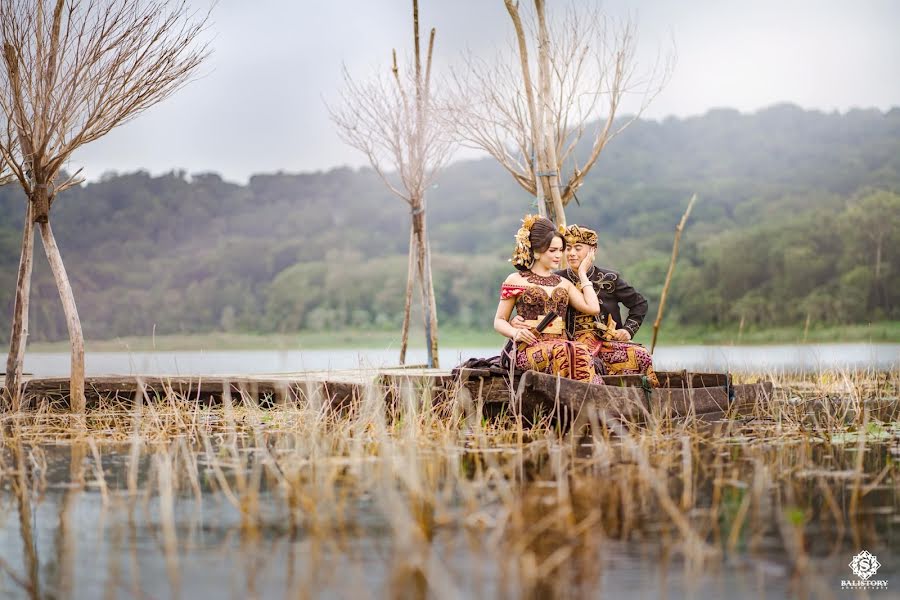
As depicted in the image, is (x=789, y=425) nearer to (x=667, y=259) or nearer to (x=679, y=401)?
(x=679, y=401)

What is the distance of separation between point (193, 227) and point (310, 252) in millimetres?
5492

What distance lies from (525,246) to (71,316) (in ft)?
12.8

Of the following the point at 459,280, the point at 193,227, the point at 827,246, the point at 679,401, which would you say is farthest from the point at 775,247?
the point at 679,401

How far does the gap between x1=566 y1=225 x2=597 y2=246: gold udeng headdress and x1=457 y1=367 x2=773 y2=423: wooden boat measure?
1.21m

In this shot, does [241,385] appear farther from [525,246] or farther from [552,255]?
[552,255]

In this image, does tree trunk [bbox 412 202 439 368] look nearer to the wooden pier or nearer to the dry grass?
the wooden pier

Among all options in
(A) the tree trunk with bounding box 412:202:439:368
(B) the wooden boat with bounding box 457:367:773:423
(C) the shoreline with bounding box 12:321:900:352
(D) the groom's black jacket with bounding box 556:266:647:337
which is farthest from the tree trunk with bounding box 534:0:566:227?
(C) the shoreline with bounding box 12:321:900:352

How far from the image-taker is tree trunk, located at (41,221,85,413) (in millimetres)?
8117

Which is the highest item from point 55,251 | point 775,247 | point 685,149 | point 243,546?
point 685,149

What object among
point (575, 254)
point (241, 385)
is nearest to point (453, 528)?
point (575, 254)

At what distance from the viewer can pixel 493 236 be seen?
46.2m

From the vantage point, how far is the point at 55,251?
8156mm

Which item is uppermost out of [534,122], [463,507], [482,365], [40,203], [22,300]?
[534,122]

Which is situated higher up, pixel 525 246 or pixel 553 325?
pixel 525 246
